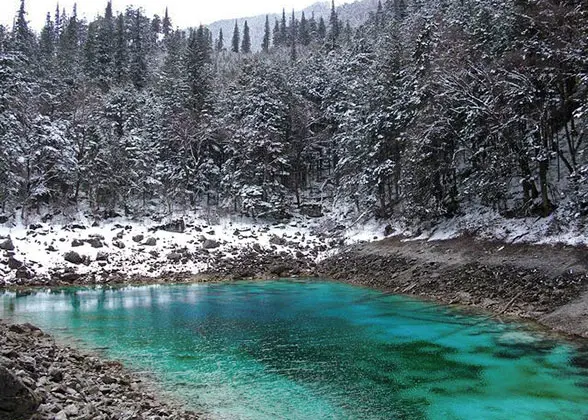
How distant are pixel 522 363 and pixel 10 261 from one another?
25426 mm

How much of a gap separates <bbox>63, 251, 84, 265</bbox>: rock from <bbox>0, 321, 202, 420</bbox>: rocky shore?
661 inches

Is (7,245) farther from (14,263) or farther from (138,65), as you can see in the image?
(138,65)

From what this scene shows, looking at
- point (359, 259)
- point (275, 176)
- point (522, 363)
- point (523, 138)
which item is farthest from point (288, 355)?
point (275, 176)

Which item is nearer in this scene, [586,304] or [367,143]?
[586,304]

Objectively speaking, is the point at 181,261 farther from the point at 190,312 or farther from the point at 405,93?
the point at 405,93

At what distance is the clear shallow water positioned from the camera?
Answer: 8711mm

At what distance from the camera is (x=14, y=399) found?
226 inches

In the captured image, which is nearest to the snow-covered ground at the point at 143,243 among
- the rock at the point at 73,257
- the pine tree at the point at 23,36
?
the rock at the point at 73,257

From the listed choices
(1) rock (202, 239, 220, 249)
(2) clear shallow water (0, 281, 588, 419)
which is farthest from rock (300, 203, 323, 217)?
(2) clear shallow water (0, 281, 588, 419)

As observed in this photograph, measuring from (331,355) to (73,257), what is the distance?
823 inches

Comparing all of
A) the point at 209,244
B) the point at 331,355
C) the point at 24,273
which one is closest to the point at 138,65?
the point at 209,244

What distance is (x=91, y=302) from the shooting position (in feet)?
68.3

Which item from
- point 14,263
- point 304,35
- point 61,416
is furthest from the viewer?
point 304,35

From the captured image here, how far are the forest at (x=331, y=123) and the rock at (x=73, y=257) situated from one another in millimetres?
7181
